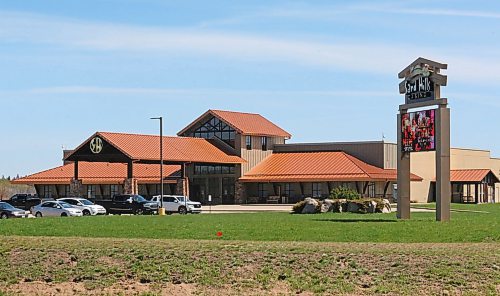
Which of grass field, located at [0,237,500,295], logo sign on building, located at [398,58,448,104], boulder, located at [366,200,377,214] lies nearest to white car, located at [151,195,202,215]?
boulder, located at [366,200,377,214]

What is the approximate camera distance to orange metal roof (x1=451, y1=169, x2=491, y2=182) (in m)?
85.4

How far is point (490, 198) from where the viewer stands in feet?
294

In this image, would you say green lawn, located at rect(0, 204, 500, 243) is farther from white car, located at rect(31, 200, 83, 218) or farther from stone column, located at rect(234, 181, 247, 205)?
stone column, located at rect(234, 181, 247, 205)

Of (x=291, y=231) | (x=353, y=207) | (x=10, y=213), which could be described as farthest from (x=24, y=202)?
(x=291, y=231)

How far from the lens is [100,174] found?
86375 millimetres

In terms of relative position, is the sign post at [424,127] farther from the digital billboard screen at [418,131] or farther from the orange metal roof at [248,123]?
the orange metal roof at [248,123]

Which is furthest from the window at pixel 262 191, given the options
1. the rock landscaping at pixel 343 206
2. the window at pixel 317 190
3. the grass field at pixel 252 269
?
the grass field at pixel 252 269

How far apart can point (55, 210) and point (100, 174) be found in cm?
3134

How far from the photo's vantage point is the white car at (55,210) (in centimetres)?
5469

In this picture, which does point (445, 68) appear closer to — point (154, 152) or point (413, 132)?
point (413, 132)

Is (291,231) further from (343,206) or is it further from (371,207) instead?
(343,206)

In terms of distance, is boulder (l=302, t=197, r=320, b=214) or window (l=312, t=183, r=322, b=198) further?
window (l=312, t=183, r=322, b=198)

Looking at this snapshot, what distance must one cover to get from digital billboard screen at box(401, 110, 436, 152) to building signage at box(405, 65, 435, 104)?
2.14 feet

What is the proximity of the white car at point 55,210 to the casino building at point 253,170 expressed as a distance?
57.2 ft
